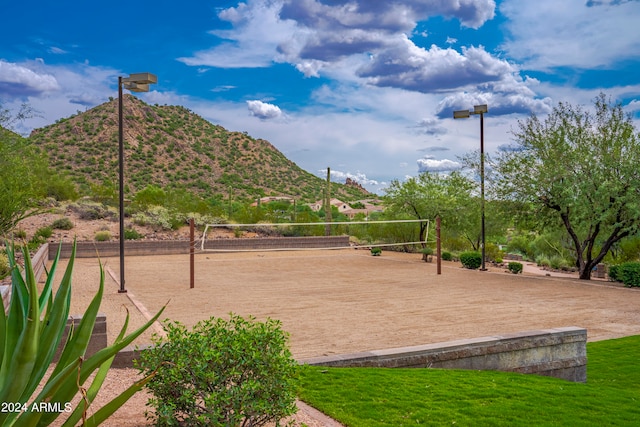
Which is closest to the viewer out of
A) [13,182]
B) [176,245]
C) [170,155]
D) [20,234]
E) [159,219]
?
[20,234]

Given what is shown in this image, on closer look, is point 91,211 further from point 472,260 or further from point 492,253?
point 492,253

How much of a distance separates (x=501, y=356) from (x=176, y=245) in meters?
25.9

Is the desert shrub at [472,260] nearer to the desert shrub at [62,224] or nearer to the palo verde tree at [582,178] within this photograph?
the palo verde tree at [582,178]

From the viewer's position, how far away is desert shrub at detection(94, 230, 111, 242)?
3182 cm

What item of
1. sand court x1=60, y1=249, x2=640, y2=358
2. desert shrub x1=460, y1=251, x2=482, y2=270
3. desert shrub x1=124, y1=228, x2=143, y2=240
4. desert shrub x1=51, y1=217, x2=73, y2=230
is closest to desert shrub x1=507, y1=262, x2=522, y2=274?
desert shrub x1=460, y1=251, x2=482, y2=270

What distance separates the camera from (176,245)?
106 ft

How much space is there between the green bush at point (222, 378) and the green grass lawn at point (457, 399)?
0.93m

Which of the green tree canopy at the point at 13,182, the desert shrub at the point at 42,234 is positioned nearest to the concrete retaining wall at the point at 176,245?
the desert shrub at the point at 42,234

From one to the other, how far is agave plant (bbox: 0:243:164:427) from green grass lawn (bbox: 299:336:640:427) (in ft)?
8.25

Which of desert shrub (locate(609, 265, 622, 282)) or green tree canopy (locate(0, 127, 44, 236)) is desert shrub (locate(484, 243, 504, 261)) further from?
green tree canopy (locate(0, 127, 44, 236))

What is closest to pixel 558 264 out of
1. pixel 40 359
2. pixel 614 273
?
pixel 614 273

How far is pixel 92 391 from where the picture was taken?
3.66 m

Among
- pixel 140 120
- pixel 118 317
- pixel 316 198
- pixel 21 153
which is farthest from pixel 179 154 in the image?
pixel 118 317

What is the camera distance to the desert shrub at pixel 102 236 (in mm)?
31822
